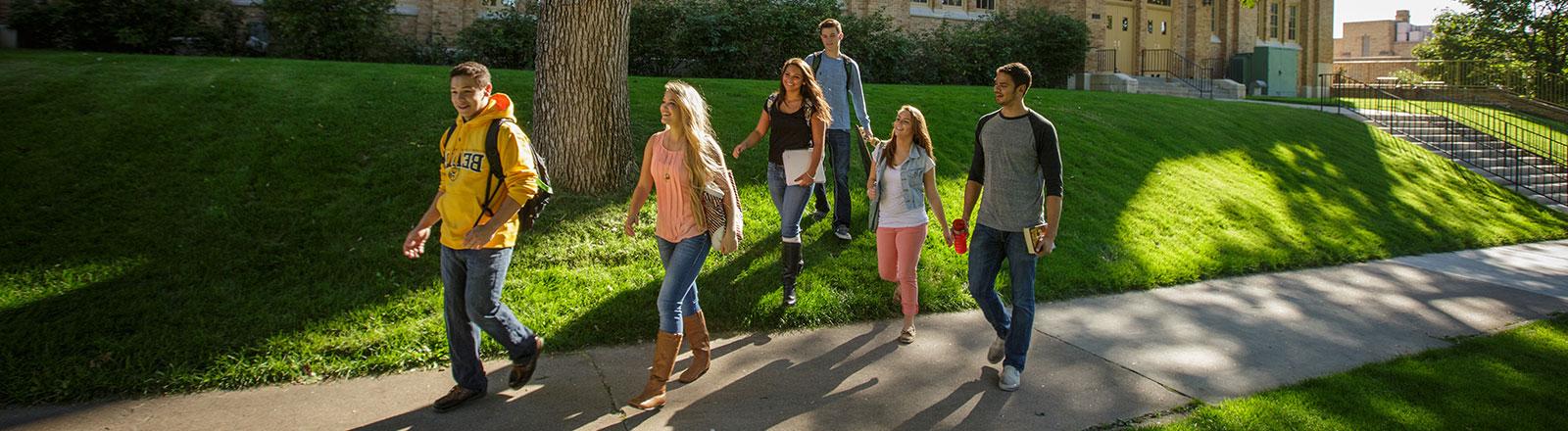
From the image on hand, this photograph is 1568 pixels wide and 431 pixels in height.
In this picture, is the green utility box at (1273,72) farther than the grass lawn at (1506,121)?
Yes

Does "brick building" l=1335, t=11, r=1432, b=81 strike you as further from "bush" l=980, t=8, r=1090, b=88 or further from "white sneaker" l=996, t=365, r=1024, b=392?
"white sneaker" l=996, t=365, r=1024, b=392

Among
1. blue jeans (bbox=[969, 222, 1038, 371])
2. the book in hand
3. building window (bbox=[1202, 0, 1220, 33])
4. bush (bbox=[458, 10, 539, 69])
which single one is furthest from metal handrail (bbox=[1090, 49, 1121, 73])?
the book in hand

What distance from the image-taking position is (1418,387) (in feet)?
17.9

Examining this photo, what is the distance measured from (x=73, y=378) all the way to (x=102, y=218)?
2369mm

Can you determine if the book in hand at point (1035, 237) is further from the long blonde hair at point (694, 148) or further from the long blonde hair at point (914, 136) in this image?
the long blonde hair at point (694, 148)

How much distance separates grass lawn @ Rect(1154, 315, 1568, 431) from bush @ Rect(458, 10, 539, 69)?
46.3ft

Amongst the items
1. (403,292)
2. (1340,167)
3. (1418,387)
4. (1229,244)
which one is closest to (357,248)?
(403,292)

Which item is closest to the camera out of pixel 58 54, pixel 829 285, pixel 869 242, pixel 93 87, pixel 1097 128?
pixel 829 285

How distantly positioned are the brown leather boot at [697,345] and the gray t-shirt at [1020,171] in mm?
1687

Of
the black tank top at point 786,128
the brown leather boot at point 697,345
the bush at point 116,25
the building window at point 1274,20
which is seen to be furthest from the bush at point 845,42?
the building window at point 1274,20

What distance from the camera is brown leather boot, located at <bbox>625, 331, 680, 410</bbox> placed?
4805 mm

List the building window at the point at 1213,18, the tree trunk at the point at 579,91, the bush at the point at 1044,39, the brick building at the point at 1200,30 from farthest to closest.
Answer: the building window at the point at 1213,18, the brick building at the point at 1200,30, the bush at the point at 1044,39, the tree trunk at the point at 579,91

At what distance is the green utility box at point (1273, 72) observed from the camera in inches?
1254

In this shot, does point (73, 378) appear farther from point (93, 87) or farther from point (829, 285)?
point (93, 87)
